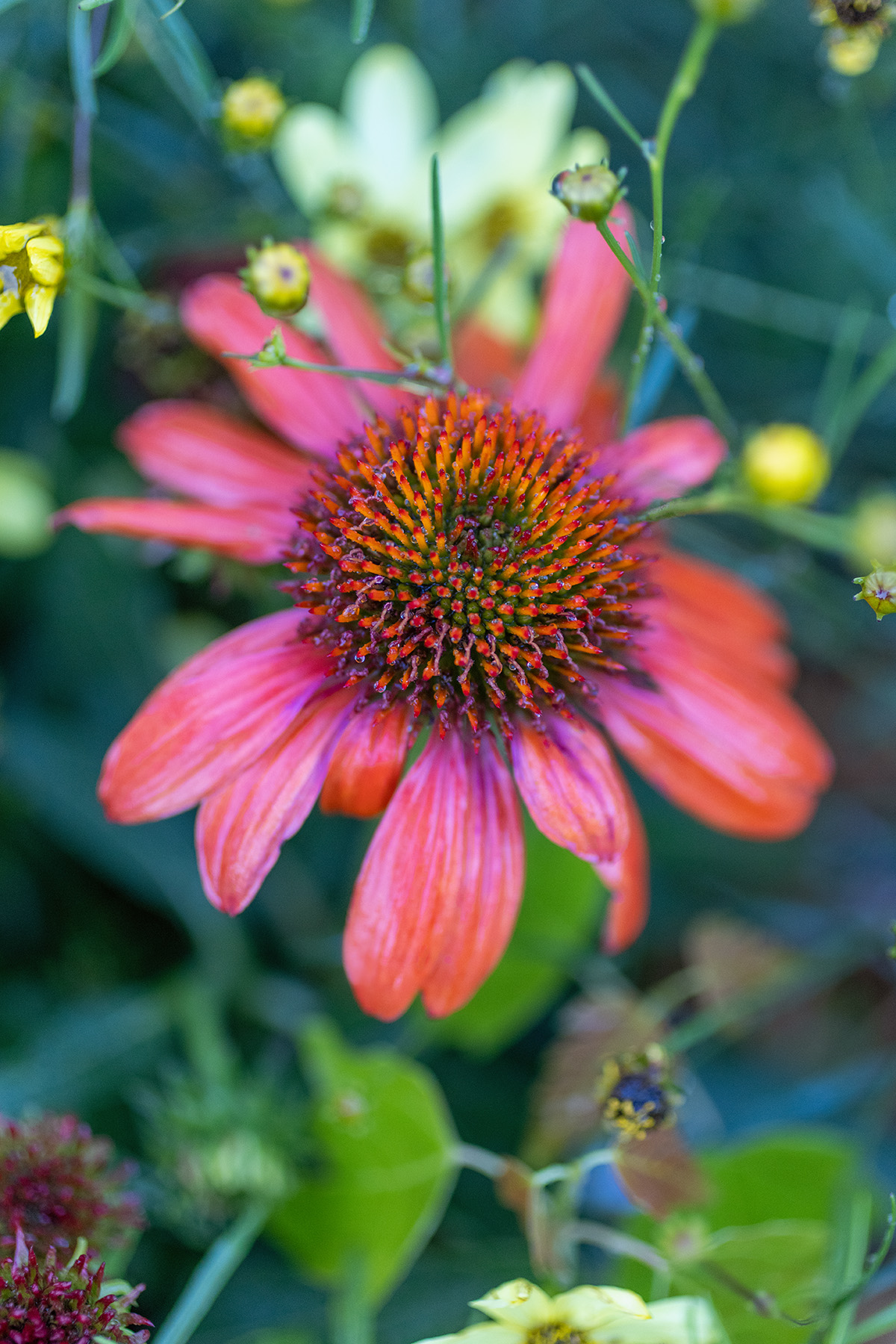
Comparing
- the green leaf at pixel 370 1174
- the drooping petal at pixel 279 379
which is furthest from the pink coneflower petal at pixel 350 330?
the green leaf at pixel 370 1174

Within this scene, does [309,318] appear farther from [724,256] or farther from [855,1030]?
[855,1030]

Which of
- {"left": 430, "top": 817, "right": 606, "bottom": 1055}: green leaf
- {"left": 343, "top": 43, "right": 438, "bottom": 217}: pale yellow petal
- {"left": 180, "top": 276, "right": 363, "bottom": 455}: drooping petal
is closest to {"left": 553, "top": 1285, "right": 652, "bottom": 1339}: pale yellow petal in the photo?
{"left": 430, "top": 817, "right": 606, "bottom": 1055}: green leaf

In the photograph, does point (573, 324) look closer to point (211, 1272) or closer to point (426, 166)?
point (426, 166)

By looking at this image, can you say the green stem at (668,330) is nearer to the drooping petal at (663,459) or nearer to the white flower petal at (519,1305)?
the drooping petal at (663,459)

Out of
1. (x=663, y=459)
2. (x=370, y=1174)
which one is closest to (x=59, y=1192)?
(x=370, y=1174)

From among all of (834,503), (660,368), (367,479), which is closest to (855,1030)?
(834,503)

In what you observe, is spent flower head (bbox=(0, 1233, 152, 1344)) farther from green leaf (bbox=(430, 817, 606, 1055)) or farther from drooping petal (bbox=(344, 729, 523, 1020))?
green leaf (bbox=(430, 817, 606, 1055))
